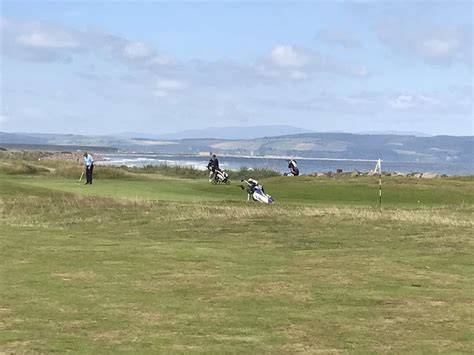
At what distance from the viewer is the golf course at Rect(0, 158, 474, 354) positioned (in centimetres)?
814

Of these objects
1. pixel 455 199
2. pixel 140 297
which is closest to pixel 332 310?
pixel 140 297

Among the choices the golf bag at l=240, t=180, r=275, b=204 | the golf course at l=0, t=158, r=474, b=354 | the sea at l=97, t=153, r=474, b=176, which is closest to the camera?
the golf course at l=0, t=158, r=474, b=354

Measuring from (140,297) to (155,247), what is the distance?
17.5 feet

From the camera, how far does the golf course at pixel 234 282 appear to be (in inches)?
320

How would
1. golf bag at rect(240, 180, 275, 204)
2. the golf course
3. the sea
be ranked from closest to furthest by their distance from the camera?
the golf course, golf bag at rect(240, 180, 275, 204), the sea

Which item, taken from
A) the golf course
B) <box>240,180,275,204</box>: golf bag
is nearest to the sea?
<box>240,180,275,204</box>: golf bag

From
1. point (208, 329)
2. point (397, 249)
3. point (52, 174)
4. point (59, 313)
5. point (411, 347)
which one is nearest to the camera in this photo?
point (411, 347)

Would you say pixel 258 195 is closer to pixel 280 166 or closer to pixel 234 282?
pixel 234 282

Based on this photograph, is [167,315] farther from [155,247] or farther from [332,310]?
[155,247]

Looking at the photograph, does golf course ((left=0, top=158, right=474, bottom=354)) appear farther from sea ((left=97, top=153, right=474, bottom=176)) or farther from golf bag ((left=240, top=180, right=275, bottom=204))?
sea ((left=97, top=153, right=474, bottom=176))

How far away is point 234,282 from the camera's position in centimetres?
1148

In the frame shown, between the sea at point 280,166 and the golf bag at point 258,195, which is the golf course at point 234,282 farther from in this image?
the sea at point 280,166

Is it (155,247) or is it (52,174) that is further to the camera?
(52,174)

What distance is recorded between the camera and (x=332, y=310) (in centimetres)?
965
